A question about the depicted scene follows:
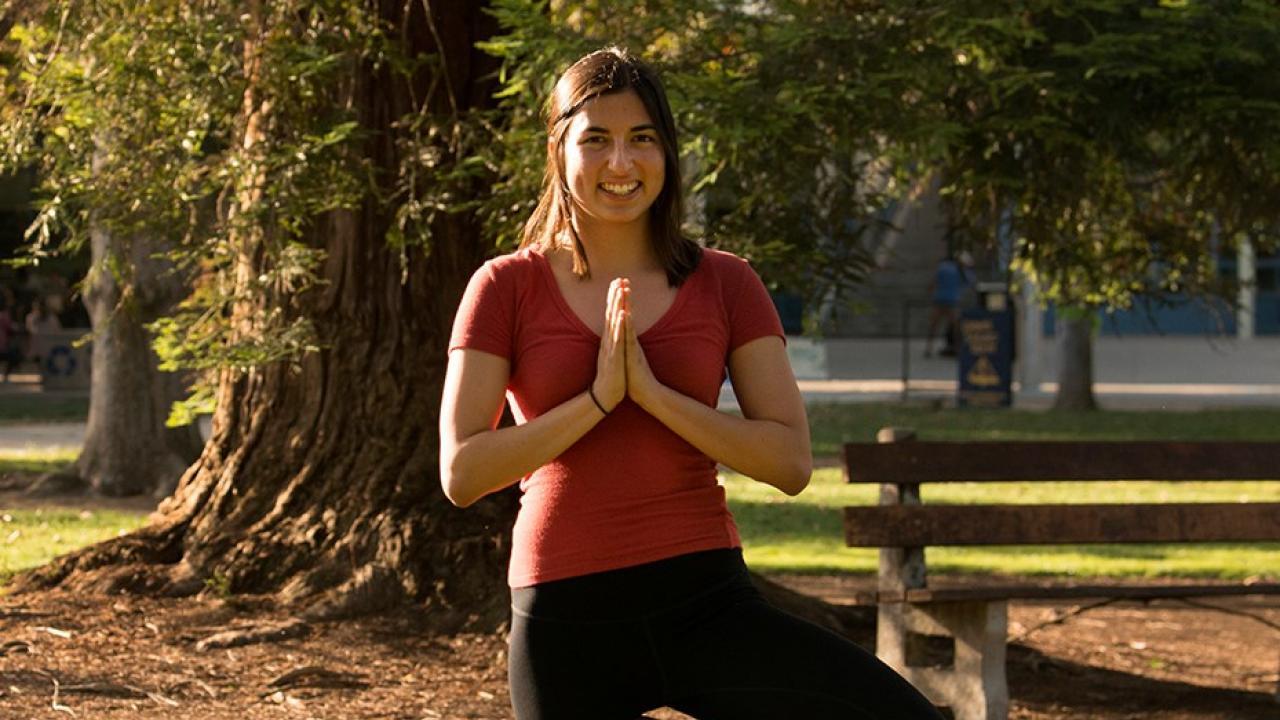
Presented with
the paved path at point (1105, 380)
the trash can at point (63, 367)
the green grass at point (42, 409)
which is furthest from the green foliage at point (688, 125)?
the trash can at point (63, 367)

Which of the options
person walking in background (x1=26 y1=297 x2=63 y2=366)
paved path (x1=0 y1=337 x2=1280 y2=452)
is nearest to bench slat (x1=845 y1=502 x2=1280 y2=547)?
paved path (x1=0 y1=337 x2=1280 y2=452)

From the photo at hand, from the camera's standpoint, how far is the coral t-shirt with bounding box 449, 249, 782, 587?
9.38ft

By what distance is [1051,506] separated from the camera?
20.6 ft

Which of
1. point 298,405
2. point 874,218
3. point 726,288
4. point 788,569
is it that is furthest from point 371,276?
point 726,288

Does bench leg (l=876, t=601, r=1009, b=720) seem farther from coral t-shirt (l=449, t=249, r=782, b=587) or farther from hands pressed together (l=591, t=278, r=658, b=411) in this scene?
hands pressed together (l=591, t=278, r=658, b=411)

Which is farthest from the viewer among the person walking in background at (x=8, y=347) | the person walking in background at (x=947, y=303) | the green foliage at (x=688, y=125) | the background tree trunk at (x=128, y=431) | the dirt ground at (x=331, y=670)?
the person walking in background at (x=947, y=303)

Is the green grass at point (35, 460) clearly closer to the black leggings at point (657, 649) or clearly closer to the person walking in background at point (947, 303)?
the black leggings at point (657, 649)

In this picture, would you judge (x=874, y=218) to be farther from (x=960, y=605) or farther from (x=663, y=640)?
(x=663, y=640)

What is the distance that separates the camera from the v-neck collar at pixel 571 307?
2949 millimetres

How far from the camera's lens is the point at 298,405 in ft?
25.1

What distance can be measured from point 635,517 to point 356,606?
15.0 ft

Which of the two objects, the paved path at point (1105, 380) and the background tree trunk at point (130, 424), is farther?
the paved path at point (1105, 380)

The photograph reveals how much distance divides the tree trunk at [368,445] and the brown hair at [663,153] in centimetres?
421

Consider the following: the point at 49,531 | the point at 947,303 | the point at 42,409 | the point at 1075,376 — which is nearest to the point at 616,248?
the point at 49,531
